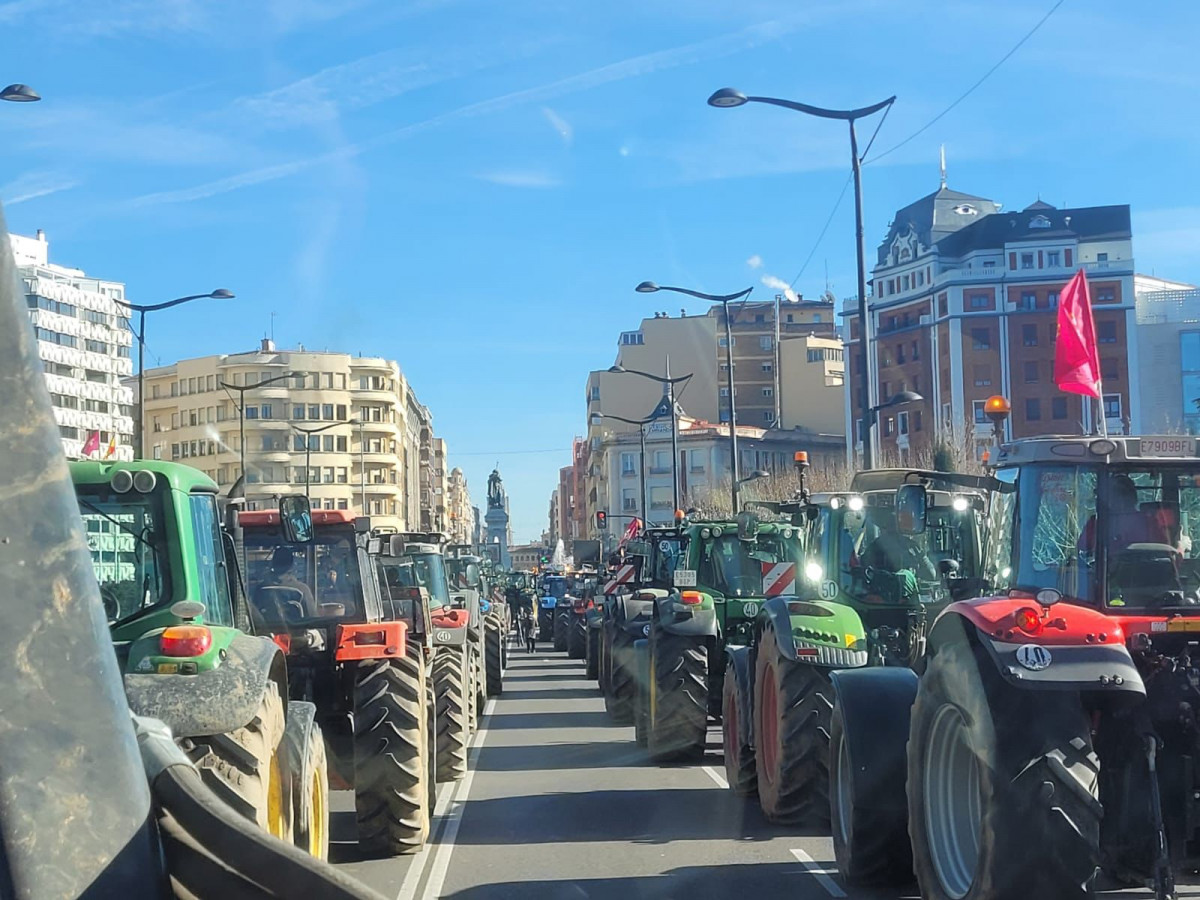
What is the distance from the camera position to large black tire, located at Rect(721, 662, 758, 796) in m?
11.9

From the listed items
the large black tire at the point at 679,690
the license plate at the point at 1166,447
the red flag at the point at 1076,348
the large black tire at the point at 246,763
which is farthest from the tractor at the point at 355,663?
the red flag at the point at 1076,348

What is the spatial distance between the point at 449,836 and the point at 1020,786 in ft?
19.1

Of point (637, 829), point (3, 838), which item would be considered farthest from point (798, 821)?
point (3, 838)

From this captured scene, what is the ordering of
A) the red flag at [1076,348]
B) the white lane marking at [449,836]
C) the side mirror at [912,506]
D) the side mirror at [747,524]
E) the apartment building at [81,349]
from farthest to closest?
1. the apartment building at [81,349]
2. the side mirror at [747,524]
3. the red flag at [1076,348]
4. the white lane marking at [449,836]
5. the side mirror at [912,506]

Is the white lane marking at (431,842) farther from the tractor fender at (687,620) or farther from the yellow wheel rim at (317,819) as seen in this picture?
the tractor fender at (687,620)

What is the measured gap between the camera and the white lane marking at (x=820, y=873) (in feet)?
28.2

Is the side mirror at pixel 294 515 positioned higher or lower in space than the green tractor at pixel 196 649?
higher

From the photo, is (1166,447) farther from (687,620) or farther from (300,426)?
(300,426)

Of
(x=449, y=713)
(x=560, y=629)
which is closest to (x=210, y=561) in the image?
(x=449, y=713)

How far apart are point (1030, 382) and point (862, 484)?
85.5 metres

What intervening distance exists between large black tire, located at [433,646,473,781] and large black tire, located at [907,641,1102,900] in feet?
22.7

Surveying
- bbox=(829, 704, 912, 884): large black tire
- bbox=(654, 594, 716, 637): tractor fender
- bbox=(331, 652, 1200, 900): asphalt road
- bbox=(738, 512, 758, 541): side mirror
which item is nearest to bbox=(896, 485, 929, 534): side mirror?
bbox=(829, 704, 912, 884): large black tire

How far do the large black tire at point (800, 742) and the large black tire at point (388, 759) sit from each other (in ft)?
8.40

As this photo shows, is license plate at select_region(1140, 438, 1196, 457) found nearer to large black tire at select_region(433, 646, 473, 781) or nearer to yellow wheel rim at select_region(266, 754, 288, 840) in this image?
yellow wheel rim at select_region(266, 754, 288, 840)
